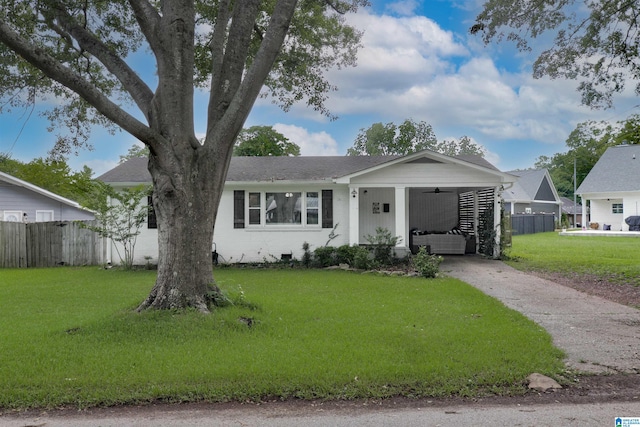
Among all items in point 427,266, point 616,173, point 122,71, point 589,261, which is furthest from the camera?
point 616,173

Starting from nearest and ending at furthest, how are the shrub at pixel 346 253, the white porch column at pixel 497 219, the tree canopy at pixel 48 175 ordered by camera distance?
1. the shrub at pixel 346 253
2. the white porch column at pixel 497 219
3. the tree canopy at pixel 48 175

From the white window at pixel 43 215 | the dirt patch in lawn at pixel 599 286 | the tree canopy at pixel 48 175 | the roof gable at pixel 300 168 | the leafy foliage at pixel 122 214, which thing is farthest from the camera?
the tree canopy at pixel 48 175

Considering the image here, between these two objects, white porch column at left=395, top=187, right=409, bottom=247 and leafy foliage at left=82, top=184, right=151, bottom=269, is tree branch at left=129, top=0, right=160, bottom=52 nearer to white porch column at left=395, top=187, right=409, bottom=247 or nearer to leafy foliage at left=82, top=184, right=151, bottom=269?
leafy foliage at left=82, top=184, right=151, bottom=269

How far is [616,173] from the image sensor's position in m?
32.8

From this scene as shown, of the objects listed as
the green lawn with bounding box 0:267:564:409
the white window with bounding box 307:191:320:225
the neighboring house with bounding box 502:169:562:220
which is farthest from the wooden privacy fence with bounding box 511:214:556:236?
the green lawn with bounding box 0:267:564:409

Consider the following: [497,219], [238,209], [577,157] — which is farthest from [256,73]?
[577,157]

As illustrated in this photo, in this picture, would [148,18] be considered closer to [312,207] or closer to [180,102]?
[180,102]

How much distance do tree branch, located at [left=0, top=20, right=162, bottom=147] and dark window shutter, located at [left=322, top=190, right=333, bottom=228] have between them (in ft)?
28.8

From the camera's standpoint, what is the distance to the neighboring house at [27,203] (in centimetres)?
1920

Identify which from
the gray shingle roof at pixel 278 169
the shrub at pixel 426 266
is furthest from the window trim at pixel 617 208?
the shrub at pixel 426 266

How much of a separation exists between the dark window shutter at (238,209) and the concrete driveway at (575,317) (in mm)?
6648

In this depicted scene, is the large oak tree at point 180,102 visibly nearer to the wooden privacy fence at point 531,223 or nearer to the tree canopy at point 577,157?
the wooden privacy fence at point 531,223

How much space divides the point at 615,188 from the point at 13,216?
119ft

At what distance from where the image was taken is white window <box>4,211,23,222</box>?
1914cm
